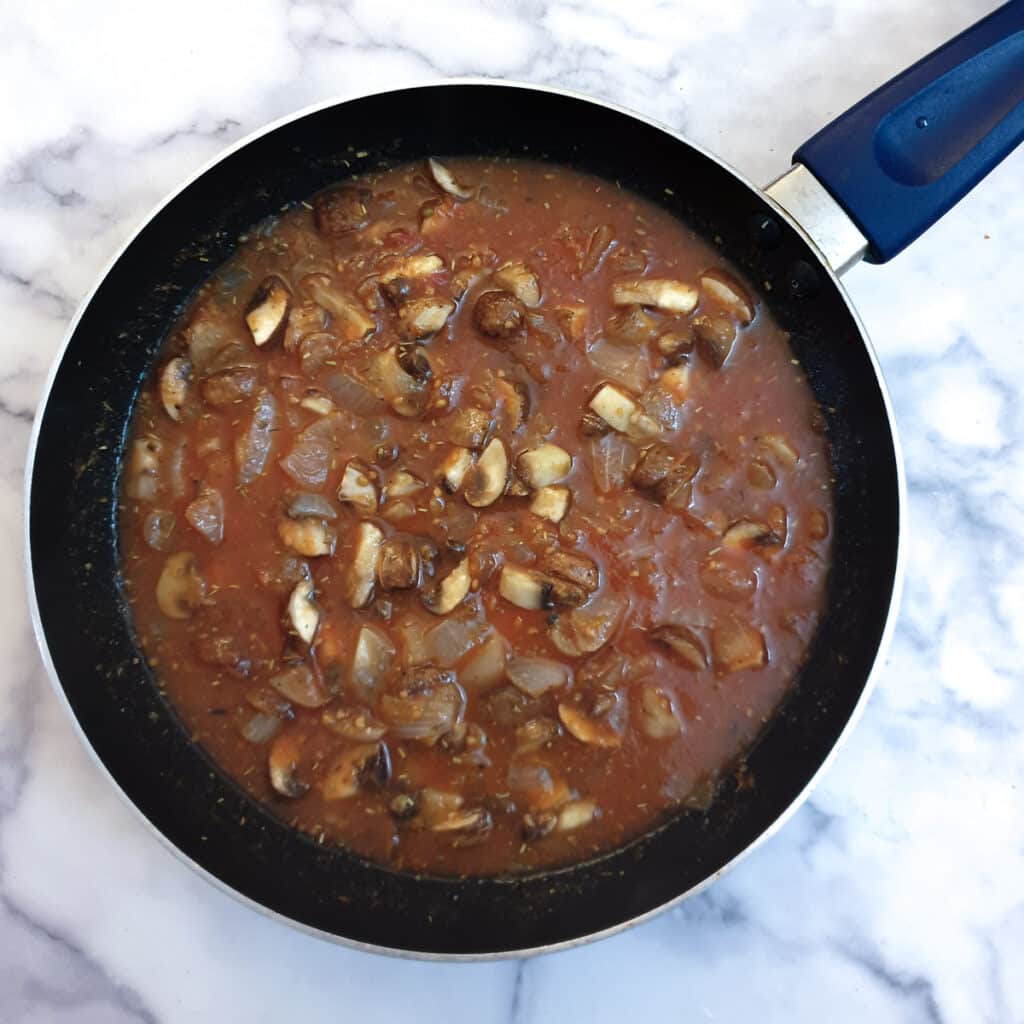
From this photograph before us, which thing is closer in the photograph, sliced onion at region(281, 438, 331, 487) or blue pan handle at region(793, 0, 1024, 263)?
blue pan handle at region(793, 0, 1024, 263)

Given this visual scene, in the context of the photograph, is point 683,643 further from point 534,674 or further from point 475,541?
point 475,541

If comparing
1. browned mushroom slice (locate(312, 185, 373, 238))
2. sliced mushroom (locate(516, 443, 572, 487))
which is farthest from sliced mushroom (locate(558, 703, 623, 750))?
browned mushroom slice (locate(312, 185, 373, 238))

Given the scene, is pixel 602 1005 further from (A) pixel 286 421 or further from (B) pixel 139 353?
(B) pixel 139 353

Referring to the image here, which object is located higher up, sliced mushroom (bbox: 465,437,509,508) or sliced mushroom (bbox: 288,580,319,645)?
sliced mushroom (bbox: 465,437,509,508)

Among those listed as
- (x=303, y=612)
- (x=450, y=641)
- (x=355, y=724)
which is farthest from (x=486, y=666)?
(x=303, y=612)

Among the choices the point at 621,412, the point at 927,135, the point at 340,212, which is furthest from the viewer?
the point at 340,212

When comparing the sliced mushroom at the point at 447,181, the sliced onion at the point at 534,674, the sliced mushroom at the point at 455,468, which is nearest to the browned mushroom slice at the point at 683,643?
the sliced onion at the point at 534,674

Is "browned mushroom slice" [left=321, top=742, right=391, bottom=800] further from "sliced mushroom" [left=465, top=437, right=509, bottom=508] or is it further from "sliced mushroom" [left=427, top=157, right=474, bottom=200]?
"sliced mushroom" [left=427, top=157, right=474, bottom=200]

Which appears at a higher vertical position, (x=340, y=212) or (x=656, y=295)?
(x=656, y=295)
